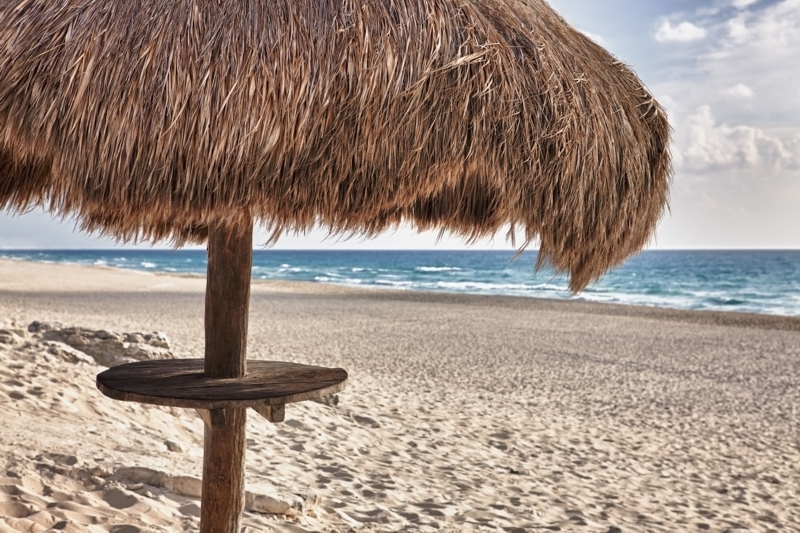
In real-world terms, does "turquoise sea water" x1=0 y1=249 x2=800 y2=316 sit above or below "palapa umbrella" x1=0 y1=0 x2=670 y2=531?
below

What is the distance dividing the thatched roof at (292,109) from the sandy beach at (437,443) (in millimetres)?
1902

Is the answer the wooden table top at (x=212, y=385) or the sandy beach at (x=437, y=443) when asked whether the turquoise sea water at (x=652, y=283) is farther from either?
the wooden table top at (x=212, y=385)

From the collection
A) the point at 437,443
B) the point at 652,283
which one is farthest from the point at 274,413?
the point at 652,283

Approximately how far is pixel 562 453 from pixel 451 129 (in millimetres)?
4381

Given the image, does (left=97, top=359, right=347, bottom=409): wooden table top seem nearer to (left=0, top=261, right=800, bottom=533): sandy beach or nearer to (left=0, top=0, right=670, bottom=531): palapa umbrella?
(left=0, top=0, right=670, bottom=531): palapa umbrella

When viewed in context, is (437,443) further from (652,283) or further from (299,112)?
(652,283)

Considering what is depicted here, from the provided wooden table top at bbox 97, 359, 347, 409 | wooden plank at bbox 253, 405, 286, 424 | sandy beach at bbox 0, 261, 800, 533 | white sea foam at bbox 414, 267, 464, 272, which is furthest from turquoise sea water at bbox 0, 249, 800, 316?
wooden plank at bbox 253, 405, 286, 424

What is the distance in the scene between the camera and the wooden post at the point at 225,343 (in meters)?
2.33

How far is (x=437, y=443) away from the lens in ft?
17.6

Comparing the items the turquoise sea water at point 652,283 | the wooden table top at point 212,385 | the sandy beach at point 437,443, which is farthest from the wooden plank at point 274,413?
the turquoise sea water at point 652,283

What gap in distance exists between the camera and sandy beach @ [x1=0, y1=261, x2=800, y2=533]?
3398 millimetres

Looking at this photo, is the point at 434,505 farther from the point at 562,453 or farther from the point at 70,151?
the point at 70,151

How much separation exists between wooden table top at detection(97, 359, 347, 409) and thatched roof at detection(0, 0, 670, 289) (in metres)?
0.56

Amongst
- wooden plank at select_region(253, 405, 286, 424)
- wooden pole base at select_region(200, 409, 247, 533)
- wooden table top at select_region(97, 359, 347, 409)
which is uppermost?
wooden table top at select_region(97, 359, 347, 409)
